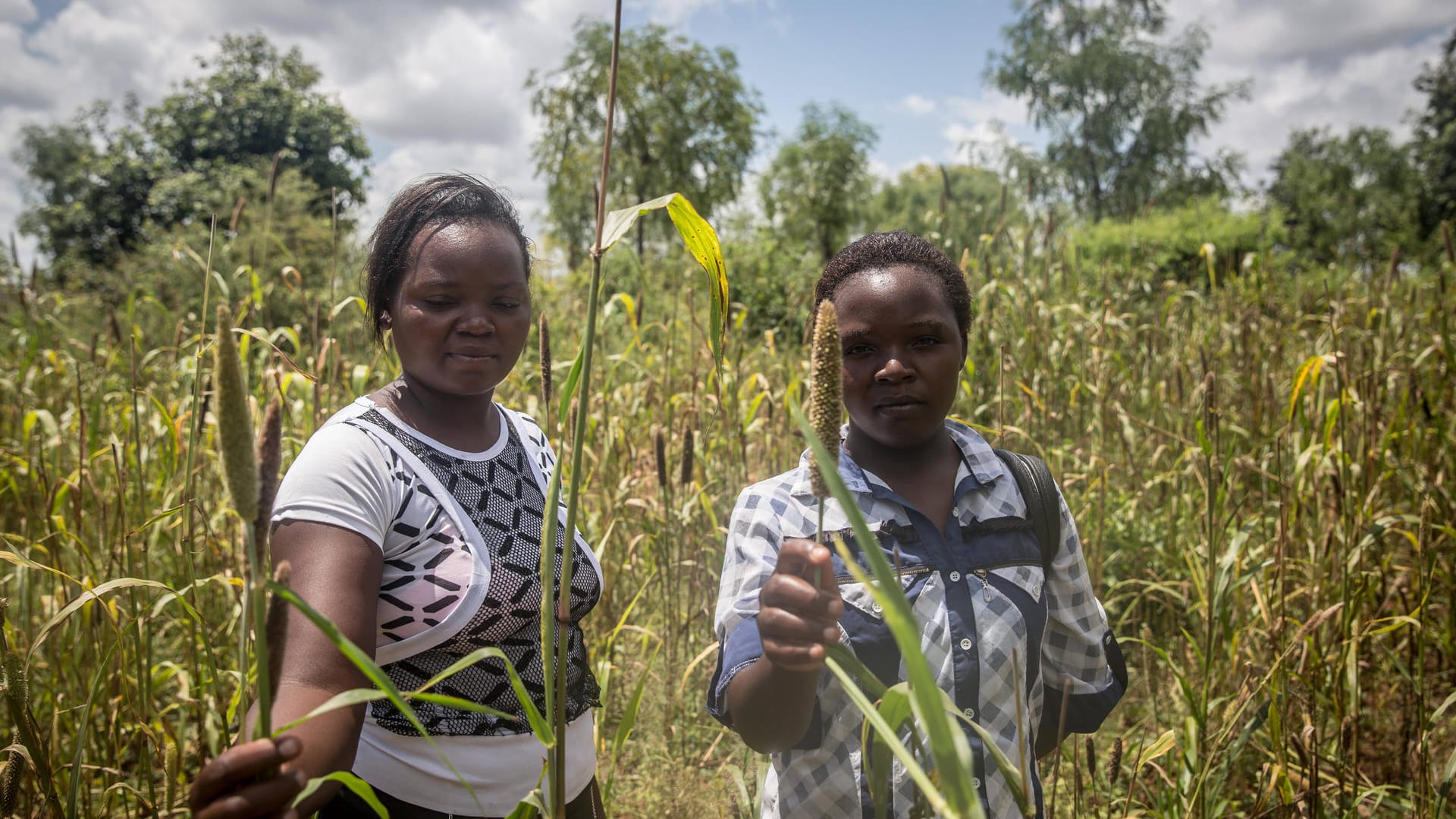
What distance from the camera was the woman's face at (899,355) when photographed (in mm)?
1255

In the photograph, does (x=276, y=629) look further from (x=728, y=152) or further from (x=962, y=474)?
(x=728, y=152)

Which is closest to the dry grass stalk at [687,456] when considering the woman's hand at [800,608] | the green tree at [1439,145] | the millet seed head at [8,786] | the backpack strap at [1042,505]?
the backpack strap at [1042,505]

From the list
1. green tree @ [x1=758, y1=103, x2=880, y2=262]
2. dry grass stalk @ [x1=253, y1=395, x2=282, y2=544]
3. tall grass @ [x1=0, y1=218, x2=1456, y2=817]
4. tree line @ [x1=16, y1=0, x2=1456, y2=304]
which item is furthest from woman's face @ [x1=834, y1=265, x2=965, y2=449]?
green tree @ [x1=758, y1=103, x2=880, y2=262]

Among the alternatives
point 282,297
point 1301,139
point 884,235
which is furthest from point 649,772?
point 1301,139

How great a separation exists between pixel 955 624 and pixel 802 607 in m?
0.58

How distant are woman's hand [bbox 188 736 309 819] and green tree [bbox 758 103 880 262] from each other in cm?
2226

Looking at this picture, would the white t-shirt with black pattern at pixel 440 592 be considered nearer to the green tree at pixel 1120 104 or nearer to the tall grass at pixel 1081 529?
the tall grass at pixel 1081 529

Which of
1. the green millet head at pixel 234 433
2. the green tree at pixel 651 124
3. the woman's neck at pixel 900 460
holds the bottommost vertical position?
the woman's neck at pixel 900 460

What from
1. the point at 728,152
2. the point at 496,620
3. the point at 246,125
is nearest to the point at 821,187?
the point at 728,152

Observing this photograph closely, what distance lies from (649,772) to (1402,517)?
202 centimetres

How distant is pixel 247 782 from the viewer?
1.79ft

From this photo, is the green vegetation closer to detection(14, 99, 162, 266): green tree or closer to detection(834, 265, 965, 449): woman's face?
detection(834, 265, 965, 449): woman's face

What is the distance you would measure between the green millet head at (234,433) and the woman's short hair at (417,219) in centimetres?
92

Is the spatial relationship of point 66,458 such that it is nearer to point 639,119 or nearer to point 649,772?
point 649,772
